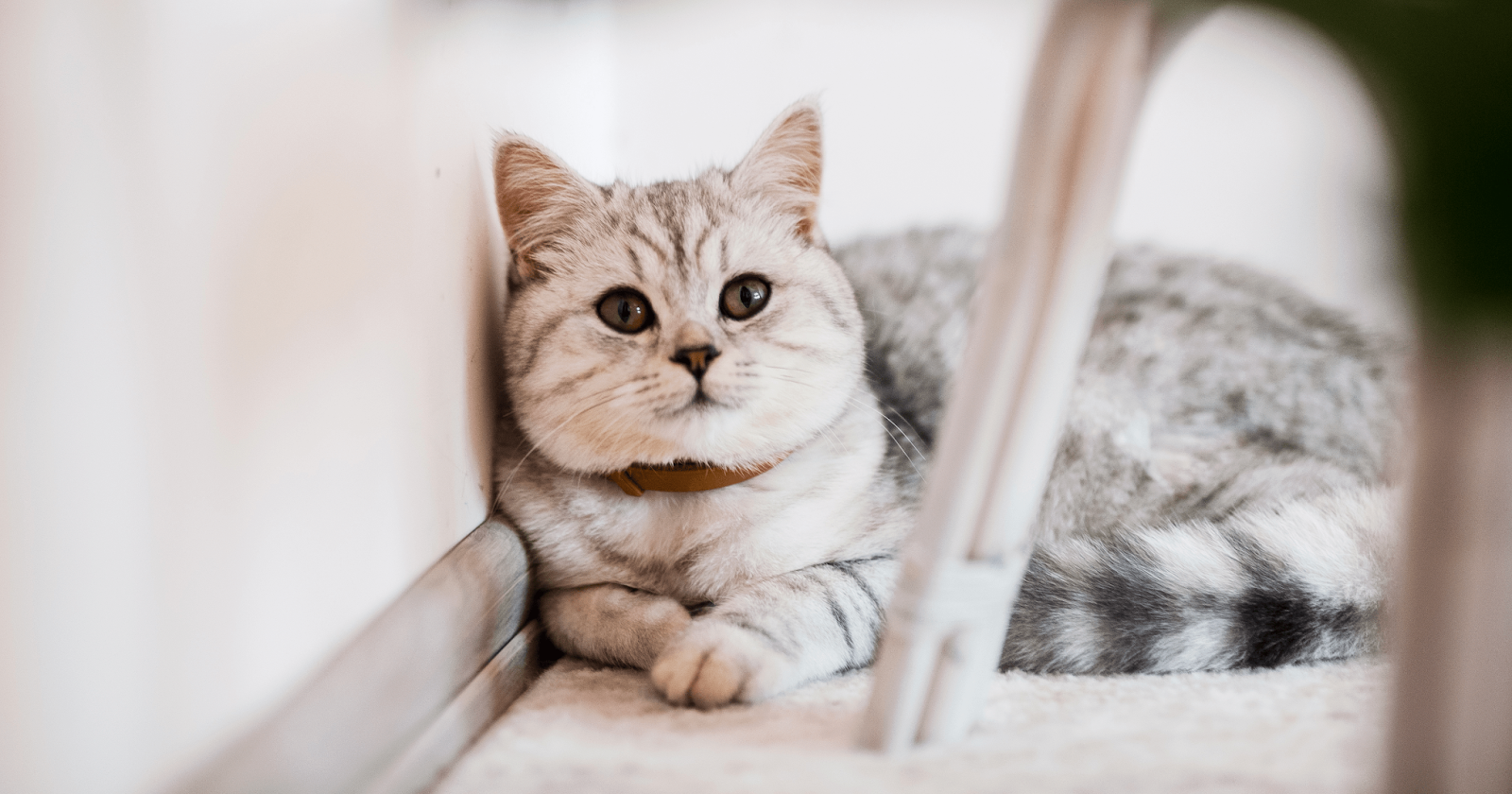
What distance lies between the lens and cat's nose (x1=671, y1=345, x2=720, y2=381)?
3.28 ft

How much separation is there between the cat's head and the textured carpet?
294 millimetres

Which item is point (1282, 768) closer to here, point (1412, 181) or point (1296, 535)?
point (1296, 535)

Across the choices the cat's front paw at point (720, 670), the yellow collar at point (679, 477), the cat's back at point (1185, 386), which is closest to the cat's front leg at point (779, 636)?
the cat's front paw at point (720, 670)

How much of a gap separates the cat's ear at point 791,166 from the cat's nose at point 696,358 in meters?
0.32

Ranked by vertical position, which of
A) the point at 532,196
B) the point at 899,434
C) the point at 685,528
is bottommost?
the point at 685,528

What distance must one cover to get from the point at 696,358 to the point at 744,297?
0.54 feet

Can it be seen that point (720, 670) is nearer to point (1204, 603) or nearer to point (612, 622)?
point (612, 622)

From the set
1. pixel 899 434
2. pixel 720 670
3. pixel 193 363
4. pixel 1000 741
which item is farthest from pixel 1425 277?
pixel 899 434

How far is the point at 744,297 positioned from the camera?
3.72 ft

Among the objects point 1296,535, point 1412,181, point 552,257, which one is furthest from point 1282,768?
point 552,257

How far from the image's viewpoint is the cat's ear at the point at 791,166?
121 cm

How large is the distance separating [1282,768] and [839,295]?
28.2 inches

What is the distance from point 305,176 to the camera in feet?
2.64

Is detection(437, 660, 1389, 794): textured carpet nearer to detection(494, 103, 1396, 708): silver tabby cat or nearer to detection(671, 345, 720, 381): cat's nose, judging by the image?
detection(494, 103, 1396, 708): silver tabby cat
